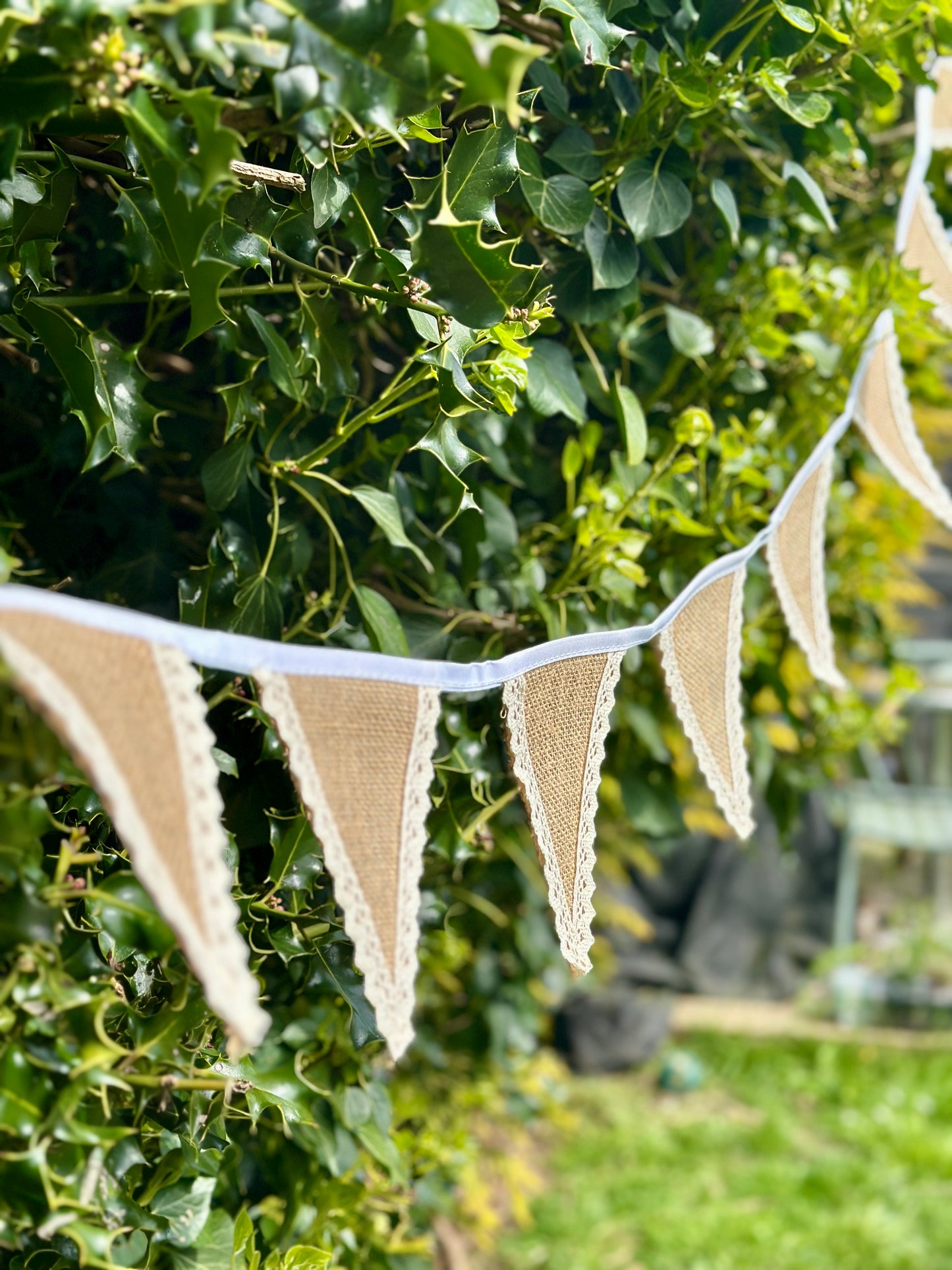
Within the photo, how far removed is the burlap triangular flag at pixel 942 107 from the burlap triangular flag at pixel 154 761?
1.07 metres

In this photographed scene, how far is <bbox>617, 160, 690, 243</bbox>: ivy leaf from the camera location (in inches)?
32.7

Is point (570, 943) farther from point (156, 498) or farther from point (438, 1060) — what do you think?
point (438, 1060)

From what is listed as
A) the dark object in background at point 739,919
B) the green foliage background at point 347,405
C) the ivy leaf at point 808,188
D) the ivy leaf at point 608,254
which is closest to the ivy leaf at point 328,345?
the green foliage background at point 347,405

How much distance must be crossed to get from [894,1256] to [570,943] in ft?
5.02

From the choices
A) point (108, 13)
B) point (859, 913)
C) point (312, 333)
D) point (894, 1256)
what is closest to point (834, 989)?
point (859, 913)

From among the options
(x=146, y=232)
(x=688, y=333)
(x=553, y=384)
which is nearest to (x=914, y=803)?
(x=688, y=333)

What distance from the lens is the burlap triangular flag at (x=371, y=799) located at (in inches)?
21.9

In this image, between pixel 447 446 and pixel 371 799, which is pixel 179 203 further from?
pixel 371 799

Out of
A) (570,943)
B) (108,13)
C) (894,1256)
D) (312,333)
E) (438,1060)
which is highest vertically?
(108,13)

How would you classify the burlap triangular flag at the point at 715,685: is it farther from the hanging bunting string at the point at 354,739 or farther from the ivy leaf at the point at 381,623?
the ivy leaf at the point at 381,623

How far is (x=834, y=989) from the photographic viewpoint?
9.23 ft

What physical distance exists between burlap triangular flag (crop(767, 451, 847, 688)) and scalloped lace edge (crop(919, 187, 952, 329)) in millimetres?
278

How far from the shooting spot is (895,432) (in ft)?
3.67

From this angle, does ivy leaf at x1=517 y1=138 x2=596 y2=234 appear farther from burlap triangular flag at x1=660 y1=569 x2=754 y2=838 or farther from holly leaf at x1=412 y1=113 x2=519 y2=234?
burlap triangular flag at x1=660 y1=569 x2=754 y2=838
